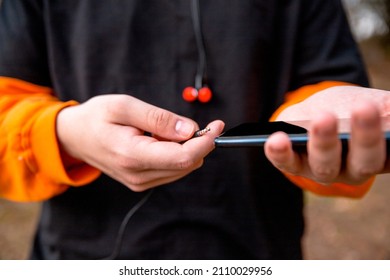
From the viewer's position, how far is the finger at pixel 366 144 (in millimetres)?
276

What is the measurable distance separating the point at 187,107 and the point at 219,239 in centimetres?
20

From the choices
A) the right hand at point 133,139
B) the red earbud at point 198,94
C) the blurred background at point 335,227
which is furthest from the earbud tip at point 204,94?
the blurred background at point 335,227

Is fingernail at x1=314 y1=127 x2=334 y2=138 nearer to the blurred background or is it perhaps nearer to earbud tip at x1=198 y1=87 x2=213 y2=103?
earbud tip at x1=198 y1=87 x2=213 y2=103

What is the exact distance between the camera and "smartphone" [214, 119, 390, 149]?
1.04 feet

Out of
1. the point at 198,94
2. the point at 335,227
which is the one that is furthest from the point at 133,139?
the point at 335,227

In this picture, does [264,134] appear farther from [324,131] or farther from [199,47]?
[199,47]

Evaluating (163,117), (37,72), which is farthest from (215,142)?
(37,72)

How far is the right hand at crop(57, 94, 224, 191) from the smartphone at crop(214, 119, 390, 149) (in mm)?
28

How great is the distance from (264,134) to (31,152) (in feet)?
1.01

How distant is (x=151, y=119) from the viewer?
1.29ft

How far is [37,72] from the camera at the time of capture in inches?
21.1

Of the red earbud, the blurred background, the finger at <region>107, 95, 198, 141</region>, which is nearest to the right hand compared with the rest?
the finger at <region>107, 95, 198, 141</region>

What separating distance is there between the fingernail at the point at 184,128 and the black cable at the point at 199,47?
0.12 metres

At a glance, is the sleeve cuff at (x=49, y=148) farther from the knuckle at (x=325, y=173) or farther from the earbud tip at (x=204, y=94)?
the knuckle at (x=325, y=173)
